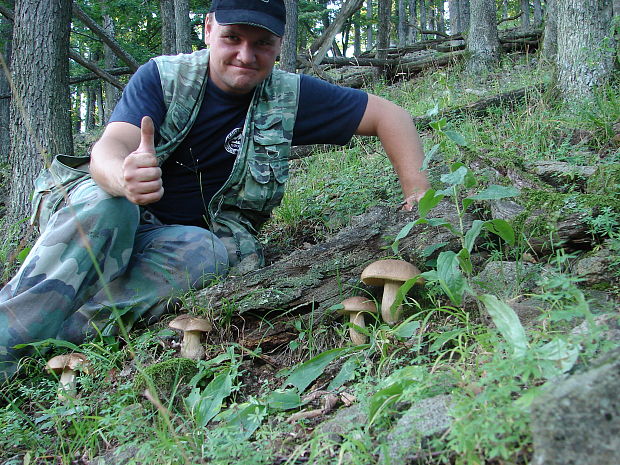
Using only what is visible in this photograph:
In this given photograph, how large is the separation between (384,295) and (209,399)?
1053mm

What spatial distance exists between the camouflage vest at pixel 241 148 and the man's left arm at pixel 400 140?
60 centimetres

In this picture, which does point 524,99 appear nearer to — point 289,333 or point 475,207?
point 475,207

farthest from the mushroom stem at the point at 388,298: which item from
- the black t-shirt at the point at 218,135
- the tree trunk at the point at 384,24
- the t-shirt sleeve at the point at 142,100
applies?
the tree trunk at the point at 384,24

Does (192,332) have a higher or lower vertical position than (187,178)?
lower

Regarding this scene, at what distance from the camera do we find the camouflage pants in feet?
10.0

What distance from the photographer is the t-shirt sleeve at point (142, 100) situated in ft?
11.1

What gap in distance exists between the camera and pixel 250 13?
332 centimetres

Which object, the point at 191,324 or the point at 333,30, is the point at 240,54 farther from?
the point at 333,30

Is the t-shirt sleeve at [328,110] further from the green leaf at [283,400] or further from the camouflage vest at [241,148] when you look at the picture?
the green leaf at [283,400]

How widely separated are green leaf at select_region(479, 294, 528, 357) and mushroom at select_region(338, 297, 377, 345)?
3.04 ft

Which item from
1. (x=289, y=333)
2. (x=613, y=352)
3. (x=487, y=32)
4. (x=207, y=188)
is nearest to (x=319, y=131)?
(x=207, y=188)

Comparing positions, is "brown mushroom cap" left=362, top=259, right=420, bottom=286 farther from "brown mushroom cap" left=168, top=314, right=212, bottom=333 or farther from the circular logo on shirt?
the circular logo on shirt

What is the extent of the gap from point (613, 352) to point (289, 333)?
1.90m

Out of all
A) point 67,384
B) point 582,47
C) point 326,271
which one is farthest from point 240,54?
point 582,47
